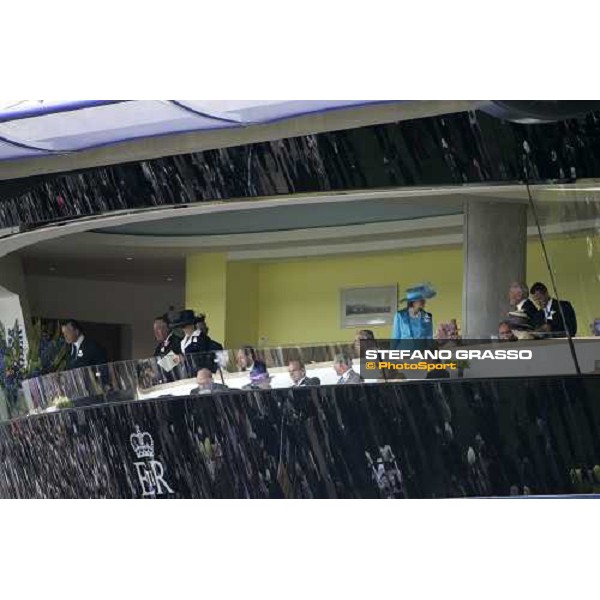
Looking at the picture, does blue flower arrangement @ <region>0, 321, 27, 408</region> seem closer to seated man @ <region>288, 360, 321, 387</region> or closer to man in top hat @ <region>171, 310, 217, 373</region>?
man in top hat @ <region>171, 310, 217, 373</region>

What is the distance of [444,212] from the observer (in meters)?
15.1

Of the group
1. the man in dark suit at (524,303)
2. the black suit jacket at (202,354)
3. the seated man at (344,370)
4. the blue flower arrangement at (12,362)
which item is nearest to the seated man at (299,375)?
the seated man at (344,370)

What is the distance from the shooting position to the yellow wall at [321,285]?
592 inches

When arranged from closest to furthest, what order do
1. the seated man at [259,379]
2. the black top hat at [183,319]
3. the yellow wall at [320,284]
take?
the yellow wall at [320,284]
the seated man at [259,379]
the black top hat at [183,319]

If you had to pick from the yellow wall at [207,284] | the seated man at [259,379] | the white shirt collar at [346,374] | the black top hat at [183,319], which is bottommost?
the white shirt collar at [346,374]

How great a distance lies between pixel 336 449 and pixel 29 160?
4.30 m

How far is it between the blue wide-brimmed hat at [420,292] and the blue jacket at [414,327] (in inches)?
5.1

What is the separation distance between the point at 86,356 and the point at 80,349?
5.4 inches

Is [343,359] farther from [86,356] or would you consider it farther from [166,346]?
[86,356]

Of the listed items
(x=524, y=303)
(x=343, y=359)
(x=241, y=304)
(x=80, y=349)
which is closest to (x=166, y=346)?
(x=241, y=304)

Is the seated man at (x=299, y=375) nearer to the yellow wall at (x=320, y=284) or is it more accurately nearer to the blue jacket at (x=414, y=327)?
the yellow wall at (x=320, y=284)
